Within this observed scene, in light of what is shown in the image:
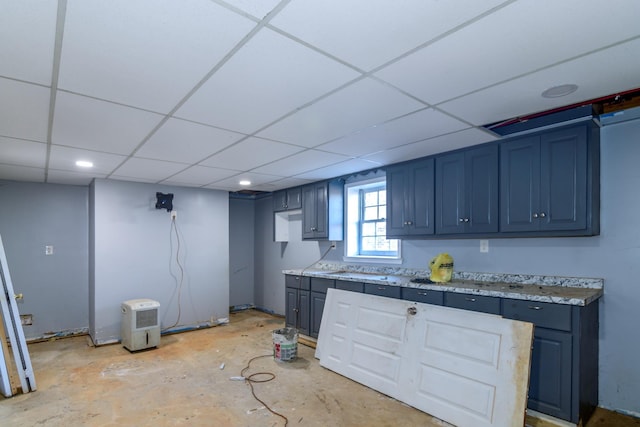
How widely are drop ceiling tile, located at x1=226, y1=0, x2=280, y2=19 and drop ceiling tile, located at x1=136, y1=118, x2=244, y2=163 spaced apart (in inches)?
55.8

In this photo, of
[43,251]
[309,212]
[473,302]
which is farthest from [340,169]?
[43,251]

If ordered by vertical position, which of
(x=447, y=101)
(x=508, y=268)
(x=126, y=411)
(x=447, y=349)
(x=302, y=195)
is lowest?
(x=126, y=411)

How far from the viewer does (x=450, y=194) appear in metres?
3.42

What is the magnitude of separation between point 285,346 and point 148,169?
8.78 ft

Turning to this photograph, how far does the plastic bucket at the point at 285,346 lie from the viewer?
384cm

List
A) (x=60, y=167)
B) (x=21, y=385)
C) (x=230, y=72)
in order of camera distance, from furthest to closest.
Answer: (x=60, y=167) < (x=21, y=385) < (x=230, y=72)

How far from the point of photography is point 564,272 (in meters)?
2.88

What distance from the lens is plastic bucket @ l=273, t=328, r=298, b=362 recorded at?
384 centimetres

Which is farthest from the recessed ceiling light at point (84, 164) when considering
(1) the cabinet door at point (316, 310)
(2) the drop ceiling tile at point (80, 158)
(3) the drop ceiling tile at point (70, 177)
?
(1) the cabinet door at point (316, 310)

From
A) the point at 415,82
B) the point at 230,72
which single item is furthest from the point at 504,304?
the point at 230,72

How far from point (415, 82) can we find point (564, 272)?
2.18 m

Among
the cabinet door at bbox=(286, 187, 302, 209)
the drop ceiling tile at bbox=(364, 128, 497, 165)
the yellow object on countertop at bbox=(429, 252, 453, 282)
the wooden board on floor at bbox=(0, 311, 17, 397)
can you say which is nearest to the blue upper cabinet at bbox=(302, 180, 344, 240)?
the cabinet door at bbox=(286, 187, 302, 209)

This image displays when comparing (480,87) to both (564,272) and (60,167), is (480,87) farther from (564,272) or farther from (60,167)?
(60,167)

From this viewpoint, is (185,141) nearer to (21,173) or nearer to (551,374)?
(21,173)
